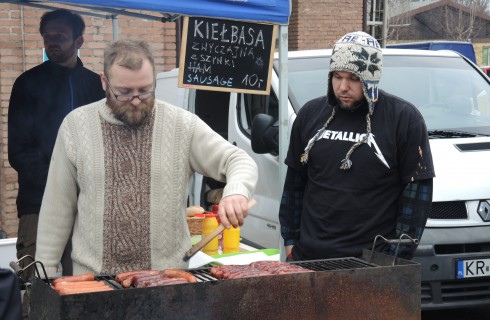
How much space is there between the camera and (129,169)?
11.6 feet

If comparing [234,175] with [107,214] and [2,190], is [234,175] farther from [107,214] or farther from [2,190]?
[2,190]

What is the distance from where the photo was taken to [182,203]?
3.63 meters

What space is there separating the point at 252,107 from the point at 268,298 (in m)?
4.28

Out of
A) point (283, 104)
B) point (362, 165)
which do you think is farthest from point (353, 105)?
point (283, 104)

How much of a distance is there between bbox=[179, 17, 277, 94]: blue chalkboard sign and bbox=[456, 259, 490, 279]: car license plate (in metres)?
1.71

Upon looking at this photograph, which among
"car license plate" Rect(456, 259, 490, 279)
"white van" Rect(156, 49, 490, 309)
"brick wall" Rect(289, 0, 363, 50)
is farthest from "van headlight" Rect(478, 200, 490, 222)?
"brick wall" Rect(289, 0, 363, 50)

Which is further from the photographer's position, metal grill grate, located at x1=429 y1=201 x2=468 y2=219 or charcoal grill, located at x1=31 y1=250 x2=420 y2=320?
metal grill grate, located at x1=429 y1=201 x2=468 y2=219

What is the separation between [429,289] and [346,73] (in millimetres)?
2209

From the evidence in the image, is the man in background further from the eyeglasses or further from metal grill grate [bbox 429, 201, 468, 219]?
metal grill grate [bbox 429, 201, 468, 219]

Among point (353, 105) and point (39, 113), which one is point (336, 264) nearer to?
point (353, 105)

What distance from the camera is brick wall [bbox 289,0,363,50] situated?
1527cm

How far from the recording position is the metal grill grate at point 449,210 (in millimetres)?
5805

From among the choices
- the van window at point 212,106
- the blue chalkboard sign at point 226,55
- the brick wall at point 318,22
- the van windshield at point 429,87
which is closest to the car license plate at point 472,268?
the van windshield at point 429,87

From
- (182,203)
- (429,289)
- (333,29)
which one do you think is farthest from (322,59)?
(333,29)
